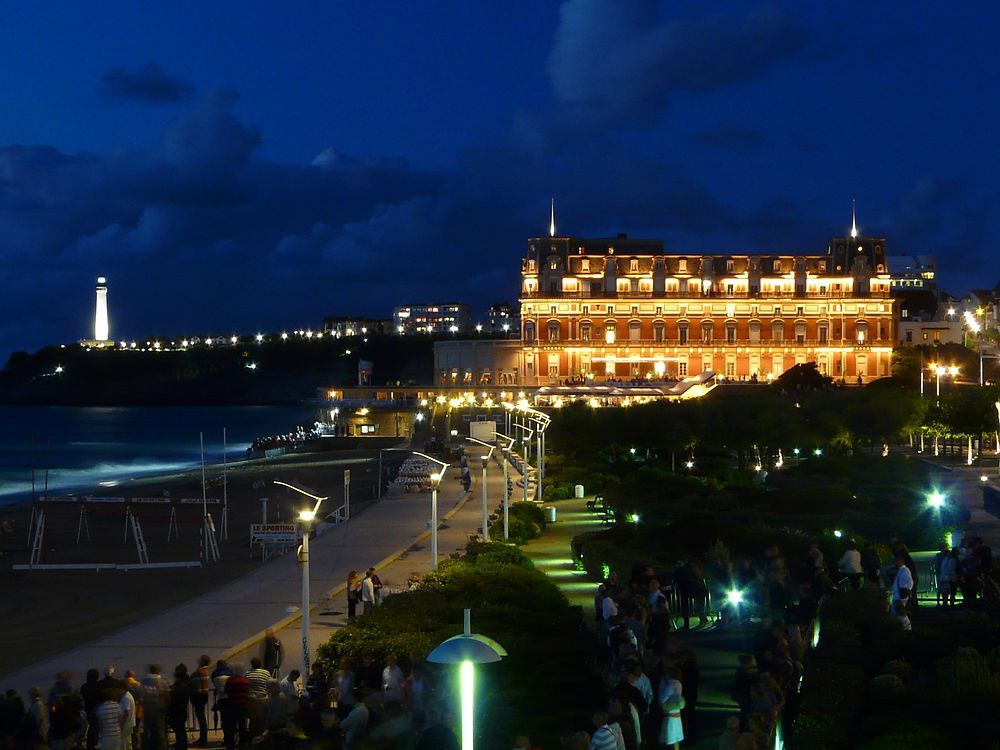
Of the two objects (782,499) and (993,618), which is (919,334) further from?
(993,618)

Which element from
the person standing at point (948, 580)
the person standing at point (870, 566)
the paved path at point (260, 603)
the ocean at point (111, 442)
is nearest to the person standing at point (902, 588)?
the person standing at point (948, 580)

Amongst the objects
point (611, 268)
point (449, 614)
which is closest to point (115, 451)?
point (611, 268)

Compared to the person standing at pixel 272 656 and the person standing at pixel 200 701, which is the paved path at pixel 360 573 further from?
the person standing at pixel 200 701

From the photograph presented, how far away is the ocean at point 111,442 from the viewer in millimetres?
79000

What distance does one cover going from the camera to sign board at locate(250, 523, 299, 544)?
112 feet

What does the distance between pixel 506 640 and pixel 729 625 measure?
13.7ft

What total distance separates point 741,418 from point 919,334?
64.7 m

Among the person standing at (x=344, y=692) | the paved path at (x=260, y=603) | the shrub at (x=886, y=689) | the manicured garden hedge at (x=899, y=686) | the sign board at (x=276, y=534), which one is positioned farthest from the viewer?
the sign board at (x=276, y=534)

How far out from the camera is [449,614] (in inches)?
737

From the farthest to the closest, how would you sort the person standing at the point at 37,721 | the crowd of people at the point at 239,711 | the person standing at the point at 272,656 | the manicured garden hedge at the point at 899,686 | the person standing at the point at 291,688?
1. the person standing at the point at 272,656
2. the person standing at the point at 291,688
3. the person standing at the point at 37,721
4. the crowd of people at the point at 239,711
5. the manicured garden hedge at the point at 899,686

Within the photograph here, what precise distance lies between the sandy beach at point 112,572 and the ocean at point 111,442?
5038 millimetres

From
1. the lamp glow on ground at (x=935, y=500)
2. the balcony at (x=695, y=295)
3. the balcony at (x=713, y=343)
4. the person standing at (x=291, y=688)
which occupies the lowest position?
the person standing at (x=291, y=688)

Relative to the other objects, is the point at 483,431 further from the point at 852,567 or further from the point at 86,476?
the point at 852,567

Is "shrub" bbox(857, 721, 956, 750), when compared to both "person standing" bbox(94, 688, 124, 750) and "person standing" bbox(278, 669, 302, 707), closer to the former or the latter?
"person standing" bbox(278, 669, 302, 707)
